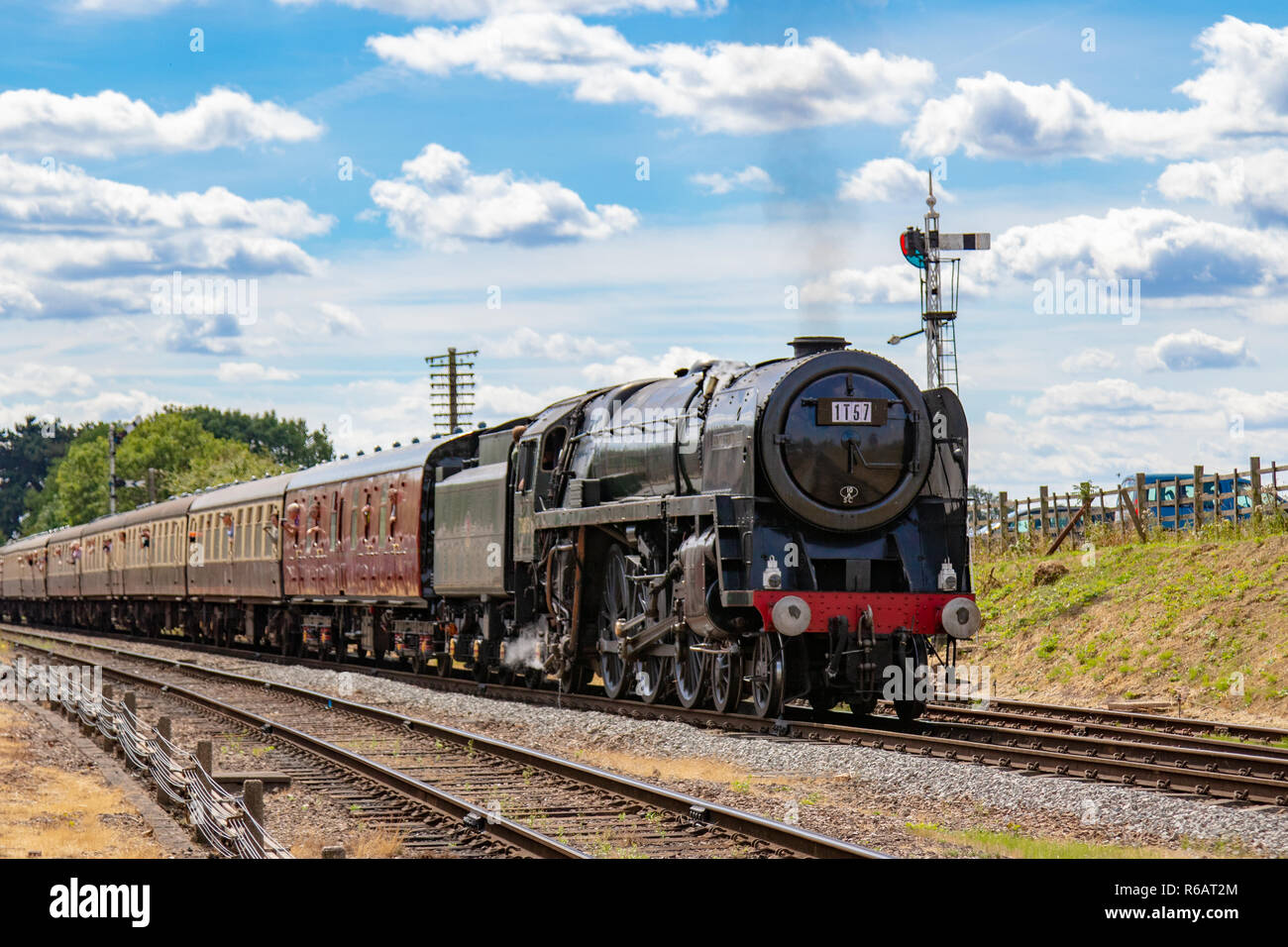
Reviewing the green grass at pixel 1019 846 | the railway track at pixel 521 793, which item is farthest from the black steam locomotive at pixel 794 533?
the green grass at pixel 1019 846

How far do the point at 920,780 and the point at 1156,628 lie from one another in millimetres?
12008

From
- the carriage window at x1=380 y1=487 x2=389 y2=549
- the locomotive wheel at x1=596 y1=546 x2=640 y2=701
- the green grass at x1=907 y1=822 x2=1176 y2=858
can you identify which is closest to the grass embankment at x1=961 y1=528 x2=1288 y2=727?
the locomotive wheel at x1=596 y1=546 x2=640 y2=701

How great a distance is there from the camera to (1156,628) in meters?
22.8

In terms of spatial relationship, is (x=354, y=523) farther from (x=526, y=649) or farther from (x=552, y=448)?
(x=552, y=448)

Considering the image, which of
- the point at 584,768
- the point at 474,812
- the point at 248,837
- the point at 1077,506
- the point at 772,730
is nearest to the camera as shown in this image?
the point at 248,837

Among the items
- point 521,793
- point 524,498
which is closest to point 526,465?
point 524,498

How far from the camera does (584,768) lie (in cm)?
1263

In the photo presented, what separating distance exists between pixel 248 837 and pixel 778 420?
324 inches

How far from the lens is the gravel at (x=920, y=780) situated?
10.1 meters

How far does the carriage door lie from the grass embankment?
8.26 meters

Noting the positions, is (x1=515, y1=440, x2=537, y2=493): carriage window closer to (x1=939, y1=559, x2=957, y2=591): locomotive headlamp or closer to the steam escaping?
the steam escaping
